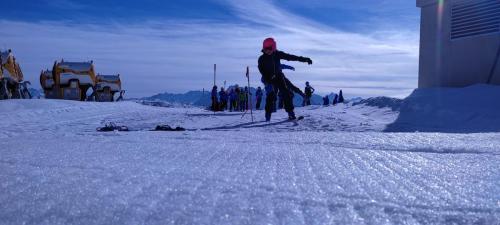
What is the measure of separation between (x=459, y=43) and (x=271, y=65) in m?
8.65

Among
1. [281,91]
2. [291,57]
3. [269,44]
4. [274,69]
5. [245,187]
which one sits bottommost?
[245,187]

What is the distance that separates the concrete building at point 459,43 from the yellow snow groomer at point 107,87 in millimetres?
26157

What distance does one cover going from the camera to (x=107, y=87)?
125 ft

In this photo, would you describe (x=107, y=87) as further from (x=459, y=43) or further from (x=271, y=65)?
(x=271, y=65)

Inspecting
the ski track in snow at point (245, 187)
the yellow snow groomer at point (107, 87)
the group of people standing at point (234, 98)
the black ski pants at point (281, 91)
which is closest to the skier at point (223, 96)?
the group of people standing at point (234, 98)

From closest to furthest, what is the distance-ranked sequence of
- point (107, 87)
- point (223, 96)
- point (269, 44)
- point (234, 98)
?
1. point (269, 44)
2. point (234, 98)
3. point (223, 96)
4. point (107, 87)

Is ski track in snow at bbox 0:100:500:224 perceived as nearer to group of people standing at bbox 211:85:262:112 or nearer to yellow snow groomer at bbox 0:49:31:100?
yellow snow groomer at bbox 0:49:31:100

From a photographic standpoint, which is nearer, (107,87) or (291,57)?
(291,57)

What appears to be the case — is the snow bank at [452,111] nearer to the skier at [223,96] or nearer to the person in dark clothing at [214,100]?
the person in dark clothing at [214,100]

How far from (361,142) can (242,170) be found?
1.98 metres

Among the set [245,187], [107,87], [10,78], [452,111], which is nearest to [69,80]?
[107,87]

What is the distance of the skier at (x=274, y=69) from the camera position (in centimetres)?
974

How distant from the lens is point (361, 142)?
426 cm

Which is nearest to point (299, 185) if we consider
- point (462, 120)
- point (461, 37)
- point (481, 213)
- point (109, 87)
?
point (481, 213)
